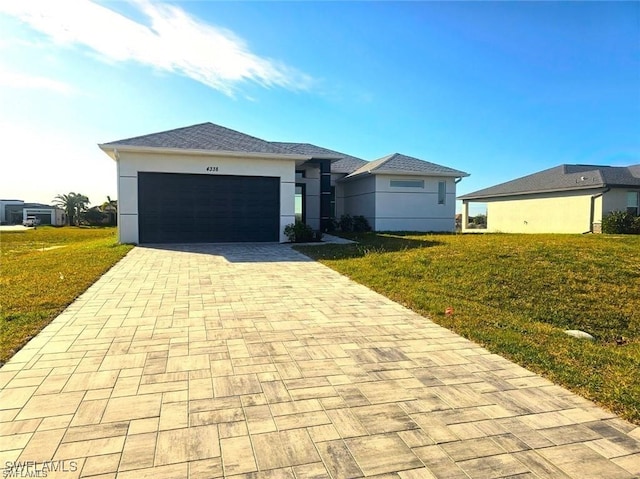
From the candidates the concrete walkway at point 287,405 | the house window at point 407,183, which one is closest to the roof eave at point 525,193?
the house window at point 407,183

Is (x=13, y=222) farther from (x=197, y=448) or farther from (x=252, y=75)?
(x=197, y=448)

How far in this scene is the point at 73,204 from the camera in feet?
154

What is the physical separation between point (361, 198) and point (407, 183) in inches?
100

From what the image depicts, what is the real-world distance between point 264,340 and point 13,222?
7115cm

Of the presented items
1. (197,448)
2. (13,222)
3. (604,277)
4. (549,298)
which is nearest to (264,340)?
(197,448)

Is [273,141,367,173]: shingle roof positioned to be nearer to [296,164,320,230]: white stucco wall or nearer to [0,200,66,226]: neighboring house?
[296,164,320,230]: white stucco wall

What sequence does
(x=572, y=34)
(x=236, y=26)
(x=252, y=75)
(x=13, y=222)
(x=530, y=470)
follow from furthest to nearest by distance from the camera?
1. (x=13, y=222)
2. (x=252, y=75)
3. (x=572, y=34)
4. (x=236, y=26)
5. (x=530, y=470)

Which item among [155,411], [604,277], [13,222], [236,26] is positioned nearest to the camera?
[155,411]

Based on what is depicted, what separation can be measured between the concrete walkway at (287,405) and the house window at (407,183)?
49.3 feet

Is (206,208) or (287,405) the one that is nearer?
(287,405)

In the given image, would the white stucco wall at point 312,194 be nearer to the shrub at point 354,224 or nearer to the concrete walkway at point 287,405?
the shrub at point 354,224

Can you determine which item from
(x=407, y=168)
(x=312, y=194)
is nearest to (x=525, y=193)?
(x=407, y=168)

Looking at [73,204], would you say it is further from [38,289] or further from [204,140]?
[38,289]

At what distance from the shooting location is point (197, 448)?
246 cm
